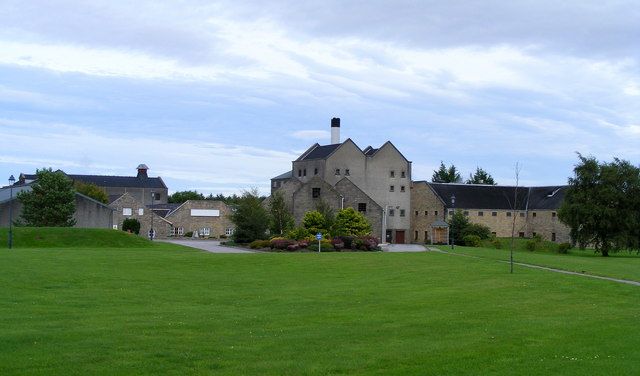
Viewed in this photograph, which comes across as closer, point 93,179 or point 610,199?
point 610,199

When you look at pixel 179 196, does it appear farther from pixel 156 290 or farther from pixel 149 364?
pixel 149 364

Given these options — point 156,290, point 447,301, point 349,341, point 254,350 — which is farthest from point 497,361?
point 156,290

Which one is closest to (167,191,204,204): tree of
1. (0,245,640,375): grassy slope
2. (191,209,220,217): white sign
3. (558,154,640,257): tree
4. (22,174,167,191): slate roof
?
(22,174,167,191): slate roof

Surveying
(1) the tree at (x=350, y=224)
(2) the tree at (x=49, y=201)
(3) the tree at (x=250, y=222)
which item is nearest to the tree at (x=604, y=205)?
(1) the tree at (x=350, y=224)

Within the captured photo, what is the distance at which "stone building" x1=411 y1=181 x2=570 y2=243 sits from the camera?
104688mm

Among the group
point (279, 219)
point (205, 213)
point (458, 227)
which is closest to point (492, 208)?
point (458, 227)

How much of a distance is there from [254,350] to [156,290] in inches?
522

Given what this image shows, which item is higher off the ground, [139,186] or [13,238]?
[139,186]

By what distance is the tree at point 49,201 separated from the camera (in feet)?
259

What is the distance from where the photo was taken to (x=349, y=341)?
15.8 meters

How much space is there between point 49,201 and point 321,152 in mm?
34390

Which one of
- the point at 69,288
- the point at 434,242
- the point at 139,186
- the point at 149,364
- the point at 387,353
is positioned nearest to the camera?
the point at 149,364

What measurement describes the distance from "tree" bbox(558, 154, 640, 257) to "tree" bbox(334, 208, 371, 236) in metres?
20.1

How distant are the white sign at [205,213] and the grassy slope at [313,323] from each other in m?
70.0
